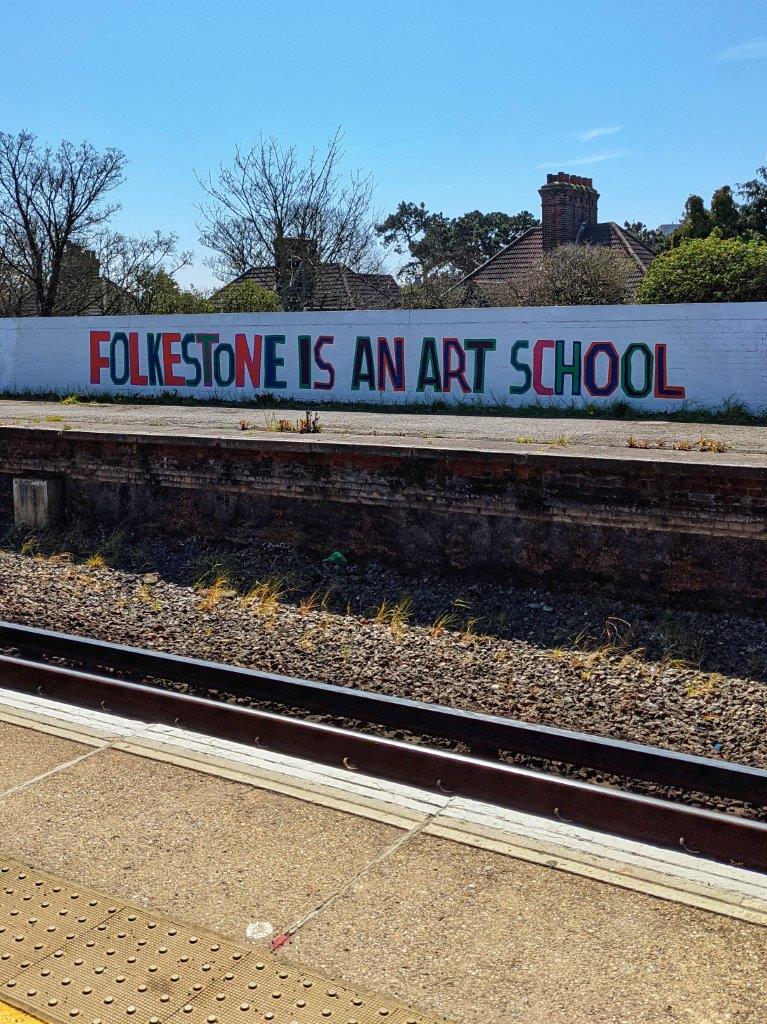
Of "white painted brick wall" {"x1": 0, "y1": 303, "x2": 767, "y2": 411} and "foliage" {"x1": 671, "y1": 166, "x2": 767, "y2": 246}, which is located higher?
"foliage" {"x1": 671, "y1": 166, "x2": 767, "y2": 246}

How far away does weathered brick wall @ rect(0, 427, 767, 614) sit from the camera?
8633 millimetres

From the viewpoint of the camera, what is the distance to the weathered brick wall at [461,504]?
8.63 meters

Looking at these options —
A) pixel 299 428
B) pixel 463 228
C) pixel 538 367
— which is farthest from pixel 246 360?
pixel 463 228

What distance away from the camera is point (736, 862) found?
4.95m

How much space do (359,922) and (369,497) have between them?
658 centimetres

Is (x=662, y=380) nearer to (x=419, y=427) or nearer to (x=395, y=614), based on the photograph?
(x=419, y=427)

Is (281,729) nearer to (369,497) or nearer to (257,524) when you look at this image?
(369,497)

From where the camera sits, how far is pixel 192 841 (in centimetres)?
485

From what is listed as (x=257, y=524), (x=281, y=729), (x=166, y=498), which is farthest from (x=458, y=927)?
(x=166, y=498)

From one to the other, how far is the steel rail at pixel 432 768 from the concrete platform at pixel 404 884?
1.12ft

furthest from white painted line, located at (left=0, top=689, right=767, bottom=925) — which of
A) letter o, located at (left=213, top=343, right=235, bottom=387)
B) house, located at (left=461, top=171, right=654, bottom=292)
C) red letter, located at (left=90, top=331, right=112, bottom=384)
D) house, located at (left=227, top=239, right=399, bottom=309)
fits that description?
house, located at (left=461, top=171, right=654, bottom=292)

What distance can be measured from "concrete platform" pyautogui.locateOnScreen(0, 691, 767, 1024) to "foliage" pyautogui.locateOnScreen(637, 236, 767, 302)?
15630 millimetres

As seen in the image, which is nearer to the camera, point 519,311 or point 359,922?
point 359,922

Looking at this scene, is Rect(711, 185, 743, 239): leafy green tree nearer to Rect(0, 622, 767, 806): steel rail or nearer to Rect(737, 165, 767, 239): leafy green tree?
Rect(737, 165, 767, 239): leafy green tree
